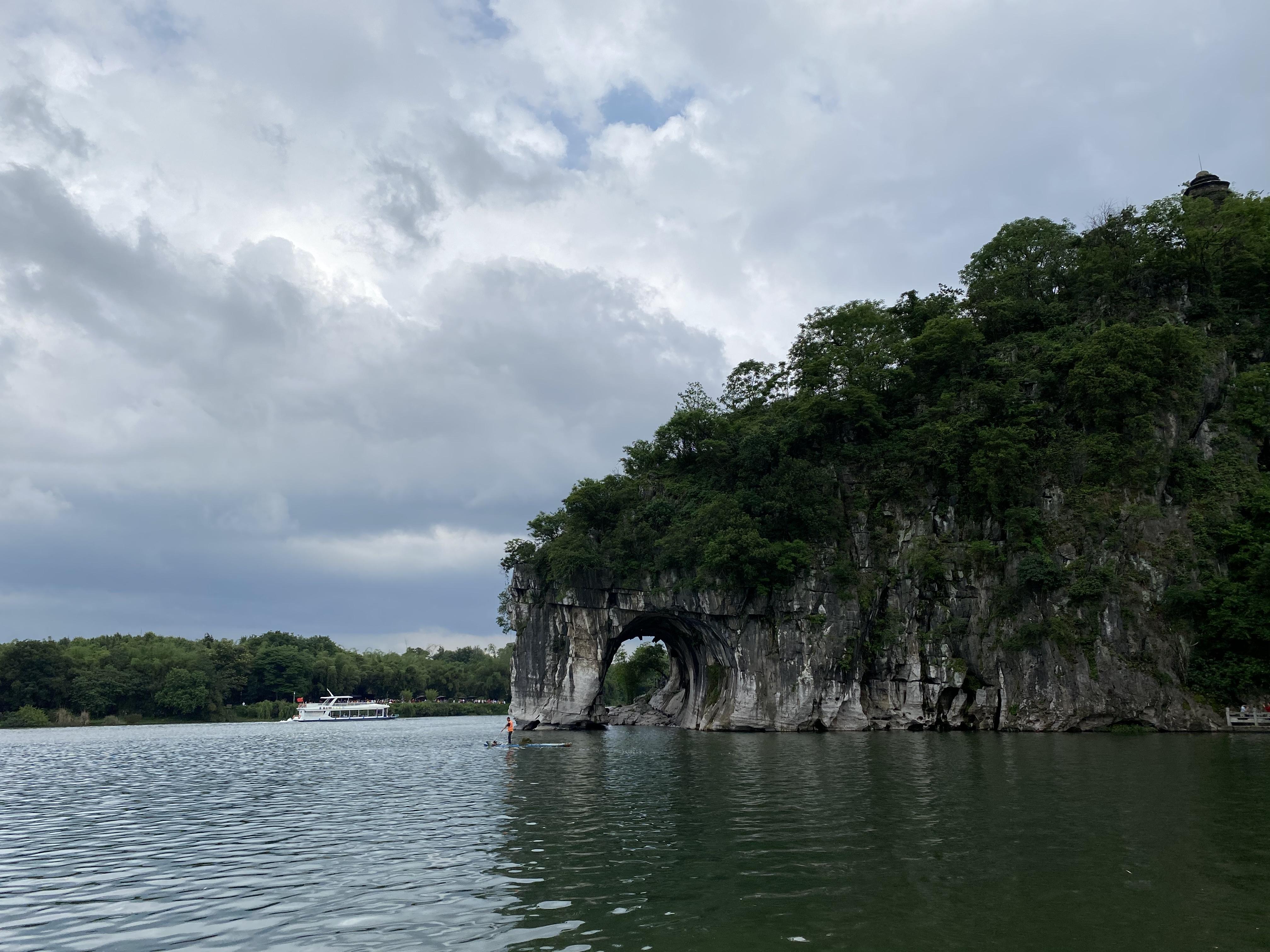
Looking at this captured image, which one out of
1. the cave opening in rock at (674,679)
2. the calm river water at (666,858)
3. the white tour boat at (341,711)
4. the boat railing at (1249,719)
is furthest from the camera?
the white tour boat at (341,711)

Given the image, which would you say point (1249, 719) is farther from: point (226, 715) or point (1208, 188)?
point (226, 715)

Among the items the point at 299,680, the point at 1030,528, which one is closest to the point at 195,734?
the point at 299,680

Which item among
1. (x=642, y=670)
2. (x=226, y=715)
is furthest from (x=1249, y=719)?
(x=226, y=715)

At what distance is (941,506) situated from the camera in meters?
48.2

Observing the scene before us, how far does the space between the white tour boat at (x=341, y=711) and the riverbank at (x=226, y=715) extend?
4256 mm

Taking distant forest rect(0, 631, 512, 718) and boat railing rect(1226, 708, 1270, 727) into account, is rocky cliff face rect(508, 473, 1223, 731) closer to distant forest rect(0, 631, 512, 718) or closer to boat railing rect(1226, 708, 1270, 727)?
boat railing rect(1226, 708, 1270, 727)

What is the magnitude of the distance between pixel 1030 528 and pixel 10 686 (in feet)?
327

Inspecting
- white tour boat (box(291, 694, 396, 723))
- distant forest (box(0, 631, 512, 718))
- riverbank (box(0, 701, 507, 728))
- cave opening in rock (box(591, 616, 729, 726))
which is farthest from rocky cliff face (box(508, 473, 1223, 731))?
riverbank (box(0, 701, 507, 728))

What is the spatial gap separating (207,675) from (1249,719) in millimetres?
99083

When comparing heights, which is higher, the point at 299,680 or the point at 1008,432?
the point at 1008,432

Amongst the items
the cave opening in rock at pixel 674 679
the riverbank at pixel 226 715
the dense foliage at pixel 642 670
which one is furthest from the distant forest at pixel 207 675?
the cave opening in rock at pixel 674 679

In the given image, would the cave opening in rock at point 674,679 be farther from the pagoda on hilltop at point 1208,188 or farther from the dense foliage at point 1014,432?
the pagoda on hilltop at point 1208,188

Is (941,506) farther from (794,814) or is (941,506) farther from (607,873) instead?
(607,873)

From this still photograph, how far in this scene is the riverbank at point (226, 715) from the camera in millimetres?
84500
